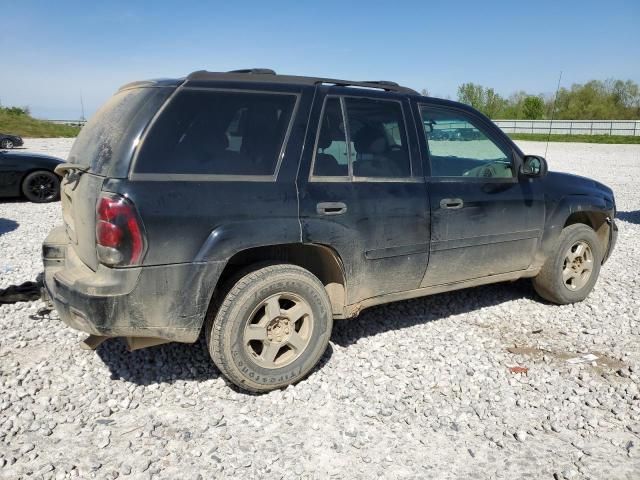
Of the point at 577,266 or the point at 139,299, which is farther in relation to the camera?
the point at 577,266

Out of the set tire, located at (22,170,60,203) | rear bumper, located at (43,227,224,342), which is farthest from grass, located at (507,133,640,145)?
rear bumper, located at (43,227,224,342)

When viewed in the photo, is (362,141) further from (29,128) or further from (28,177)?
(29,128)

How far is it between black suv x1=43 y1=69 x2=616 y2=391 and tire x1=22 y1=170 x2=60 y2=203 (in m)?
7.79

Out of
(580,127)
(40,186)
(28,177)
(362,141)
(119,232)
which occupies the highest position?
(580,127)

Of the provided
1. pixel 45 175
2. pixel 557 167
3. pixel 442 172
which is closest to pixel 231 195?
pixel 442 172

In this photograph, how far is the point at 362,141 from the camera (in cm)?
386

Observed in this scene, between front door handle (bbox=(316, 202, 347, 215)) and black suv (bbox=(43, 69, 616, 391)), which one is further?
front door handle (bbox=(316, 202, 347, 215))

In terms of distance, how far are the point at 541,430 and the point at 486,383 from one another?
1.91ft

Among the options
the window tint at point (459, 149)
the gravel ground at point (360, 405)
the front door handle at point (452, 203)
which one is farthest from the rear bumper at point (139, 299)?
the window tint at point (459, 149)

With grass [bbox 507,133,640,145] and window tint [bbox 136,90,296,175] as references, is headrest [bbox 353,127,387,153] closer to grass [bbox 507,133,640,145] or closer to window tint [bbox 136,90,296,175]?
window tint [bbox 136,90,296,175]

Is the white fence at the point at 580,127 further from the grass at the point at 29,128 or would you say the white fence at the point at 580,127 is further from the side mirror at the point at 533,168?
the side mirror at the point at 533,168

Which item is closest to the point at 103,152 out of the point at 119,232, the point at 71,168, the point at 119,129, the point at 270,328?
the point at 119,129

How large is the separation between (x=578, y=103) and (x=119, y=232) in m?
66.6

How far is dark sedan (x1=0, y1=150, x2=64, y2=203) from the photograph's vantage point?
34.1ft
